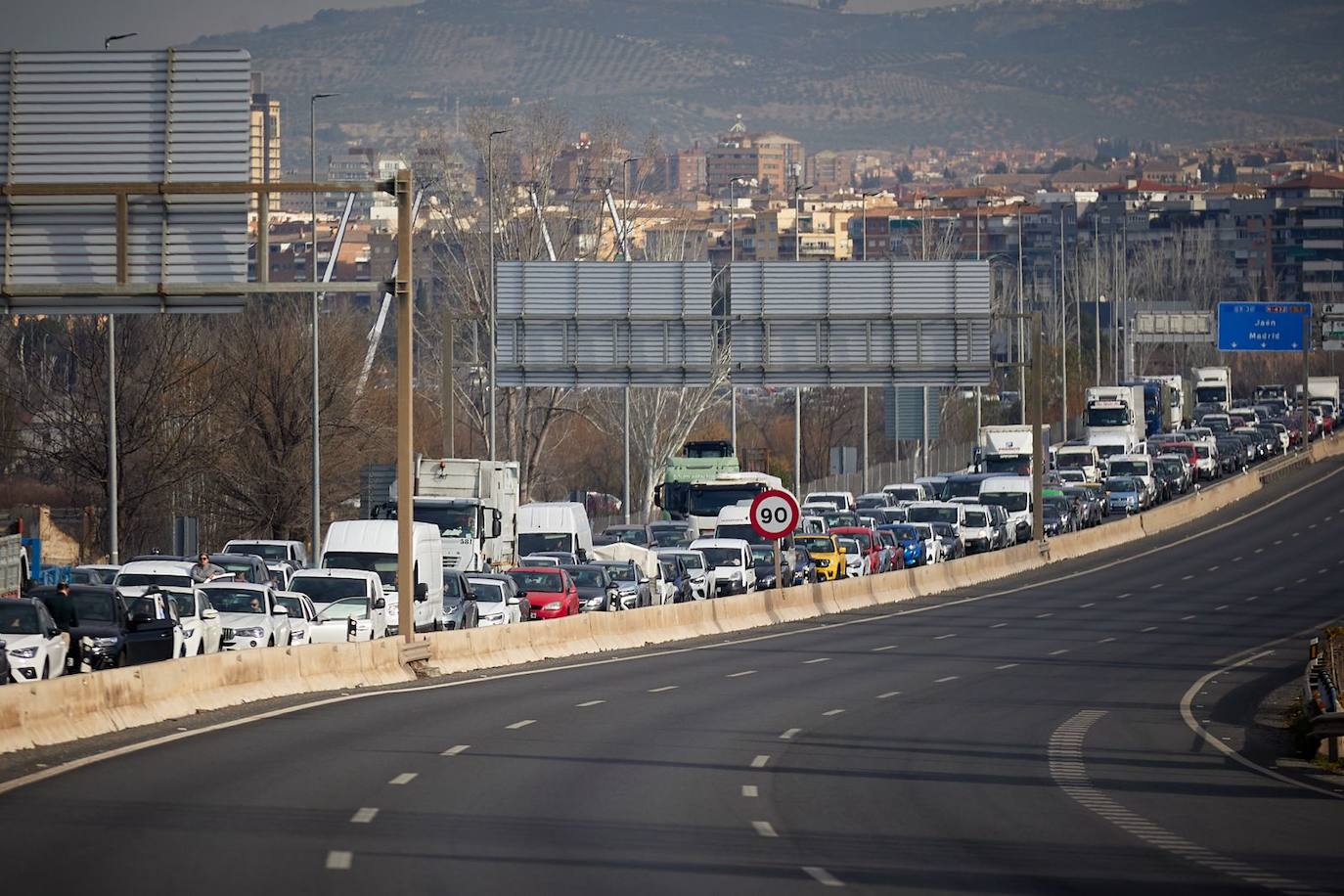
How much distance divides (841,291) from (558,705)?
28.4 m

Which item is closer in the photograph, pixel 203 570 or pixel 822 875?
pixel 822 875

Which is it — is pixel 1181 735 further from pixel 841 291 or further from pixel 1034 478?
pixel 1034 478

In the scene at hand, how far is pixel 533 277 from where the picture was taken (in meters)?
55.4

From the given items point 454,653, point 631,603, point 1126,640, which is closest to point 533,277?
point 631,603

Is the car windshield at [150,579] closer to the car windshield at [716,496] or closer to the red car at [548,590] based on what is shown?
the red car at [548,590]

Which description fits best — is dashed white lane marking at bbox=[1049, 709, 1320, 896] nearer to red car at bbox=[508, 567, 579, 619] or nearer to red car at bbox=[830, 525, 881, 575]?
red car at bbox=[508, 567, 579, 619]

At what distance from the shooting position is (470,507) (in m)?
46.8

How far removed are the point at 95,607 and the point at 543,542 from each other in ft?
72.2

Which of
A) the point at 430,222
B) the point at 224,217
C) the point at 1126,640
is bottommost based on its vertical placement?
the point at 1126,640

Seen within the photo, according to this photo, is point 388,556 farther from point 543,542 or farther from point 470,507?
point 543,542

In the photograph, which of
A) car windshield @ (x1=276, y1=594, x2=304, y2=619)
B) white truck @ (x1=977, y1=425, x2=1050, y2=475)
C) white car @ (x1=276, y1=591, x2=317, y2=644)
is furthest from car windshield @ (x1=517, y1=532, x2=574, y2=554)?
white truck @ (x1=977, y1=425, x2=1050, y2=475)

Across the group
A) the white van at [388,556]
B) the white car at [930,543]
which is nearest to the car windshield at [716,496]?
the white car at [930,543]

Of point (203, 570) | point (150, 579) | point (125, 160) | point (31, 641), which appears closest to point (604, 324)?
point (203, 570)

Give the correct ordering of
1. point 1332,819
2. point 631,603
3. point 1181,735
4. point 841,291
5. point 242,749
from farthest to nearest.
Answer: point 841,291 → point 631,603 → point 1181,735 → point 242,749 → point 1332,819
